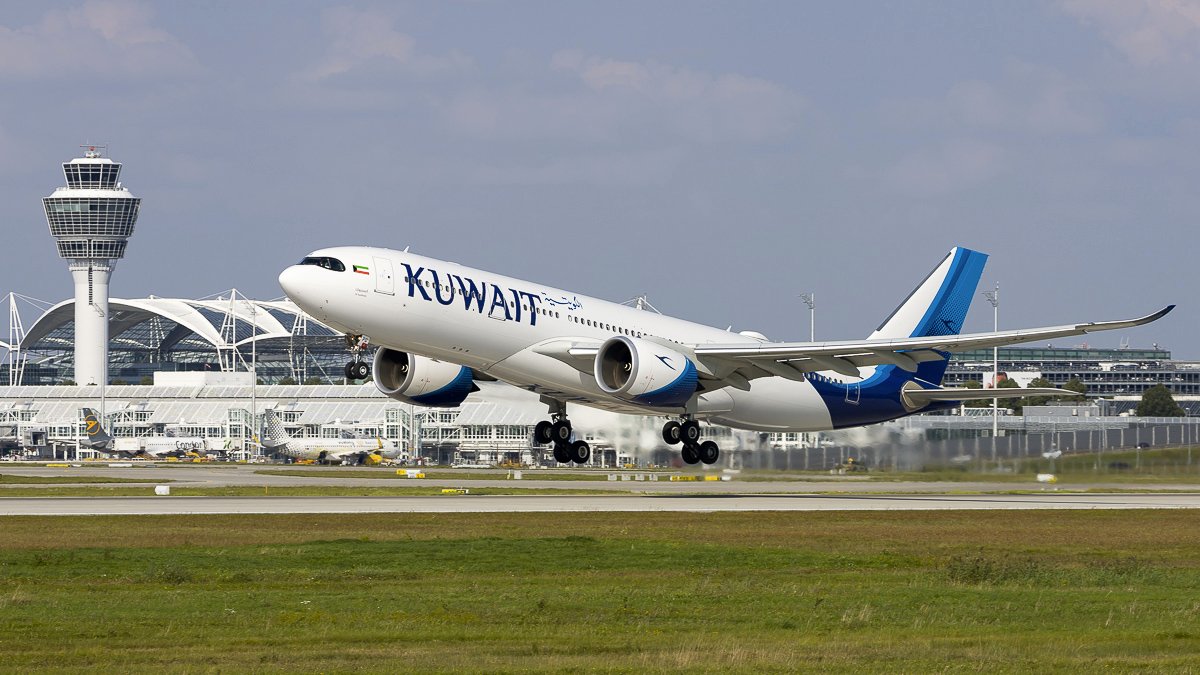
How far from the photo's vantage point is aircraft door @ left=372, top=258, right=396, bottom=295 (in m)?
44.5

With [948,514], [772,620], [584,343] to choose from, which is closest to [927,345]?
[948,514]

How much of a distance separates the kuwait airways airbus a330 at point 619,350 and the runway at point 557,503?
9.50 ft

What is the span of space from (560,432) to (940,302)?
1675cm

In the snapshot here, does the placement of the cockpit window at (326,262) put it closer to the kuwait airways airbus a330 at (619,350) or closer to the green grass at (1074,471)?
the kuwait airways airbus a330 at (619,350)

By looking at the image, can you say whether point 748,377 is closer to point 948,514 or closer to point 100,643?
point 948,514

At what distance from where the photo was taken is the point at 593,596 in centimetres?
2695

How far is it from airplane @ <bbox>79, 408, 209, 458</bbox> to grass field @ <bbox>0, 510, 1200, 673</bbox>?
131m

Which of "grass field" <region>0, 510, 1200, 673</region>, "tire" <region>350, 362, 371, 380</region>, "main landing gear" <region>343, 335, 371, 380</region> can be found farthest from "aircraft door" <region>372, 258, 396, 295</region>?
"grass field" <region>0, 510, 1200, 673</region>

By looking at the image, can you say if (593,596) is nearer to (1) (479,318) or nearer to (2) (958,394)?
(1) (479,318)

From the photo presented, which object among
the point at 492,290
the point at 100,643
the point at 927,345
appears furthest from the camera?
the point at 927,345

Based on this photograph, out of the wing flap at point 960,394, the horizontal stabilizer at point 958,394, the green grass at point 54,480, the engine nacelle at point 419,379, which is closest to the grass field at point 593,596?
the wing flap at point 960,394

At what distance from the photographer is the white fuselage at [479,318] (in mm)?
44406

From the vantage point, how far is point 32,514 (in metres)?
47.7

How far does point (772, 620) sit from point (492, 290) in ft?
81.1
